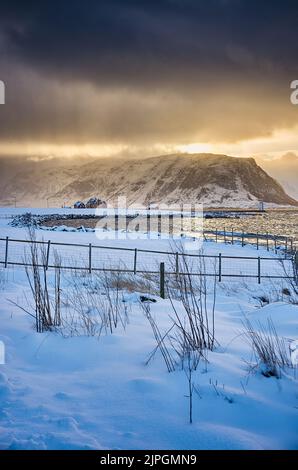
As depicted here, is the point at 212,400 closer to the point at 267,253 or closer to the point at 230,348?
the point at 230,348

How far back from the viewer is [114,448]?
7.92ft

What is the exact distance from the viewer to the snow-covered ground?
8.23 feet

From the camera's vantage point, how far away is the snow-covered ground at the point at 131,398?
2508mm

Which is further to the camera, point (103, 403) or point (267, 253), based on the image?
point (267, 253)

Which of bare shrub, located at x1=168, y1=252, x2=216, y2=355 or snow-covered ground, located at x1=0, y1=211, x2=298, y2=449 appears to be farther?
bare shrub, located at x1=168, y1=252, x2=216, y2=355

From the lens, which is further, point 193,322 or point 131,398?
point 193,322

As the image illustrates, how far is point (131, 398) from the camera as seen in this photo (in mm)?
3129

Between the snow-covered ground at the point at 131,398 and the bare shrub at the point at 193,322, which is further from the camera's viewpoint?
the bare shrub at the point at 193,322

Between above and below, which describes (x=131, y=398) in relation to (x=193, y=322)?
above
